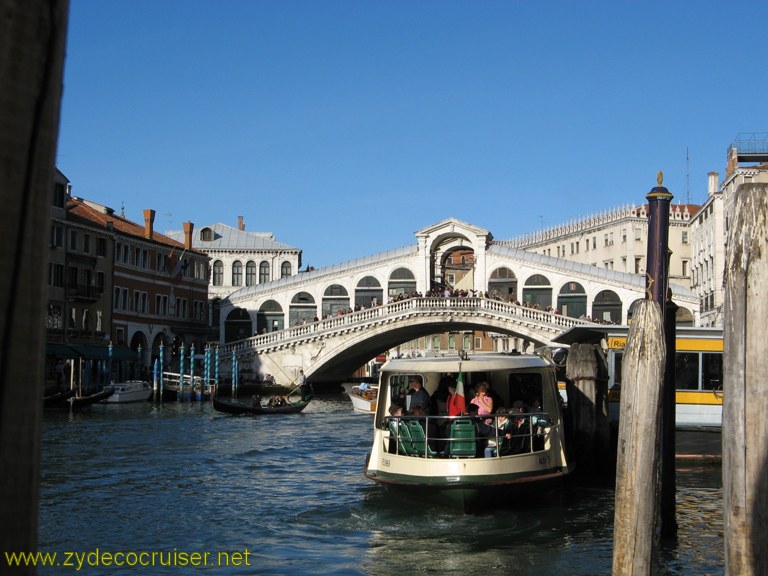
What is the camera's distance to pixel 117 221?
33.5 metres

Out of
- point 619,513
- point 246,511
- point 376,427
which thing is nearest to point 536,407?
point 376,427

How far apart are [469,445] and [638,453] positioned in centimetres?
407

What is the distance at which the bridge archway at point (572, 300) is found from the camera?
113ft

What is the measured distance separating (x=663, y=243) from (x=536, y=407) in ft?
9.05

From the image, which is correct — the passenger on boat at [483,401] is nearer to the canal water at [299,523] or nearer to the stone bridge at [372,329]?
Result: the canal water at [299,523]

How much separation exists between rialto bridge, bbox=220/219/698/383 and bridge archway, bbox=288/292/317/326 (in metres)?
0.04

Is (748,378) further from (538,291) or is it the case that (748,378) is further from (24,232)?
(538,291)

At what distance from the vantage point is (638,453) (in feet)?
15.7

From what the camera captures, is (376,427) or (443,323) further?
(443,323)

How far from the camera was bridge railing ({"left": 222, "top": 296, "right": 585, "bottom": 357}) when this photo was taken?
102 feet

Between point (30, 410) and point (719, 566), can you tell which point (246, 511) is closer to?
point (719, 566)

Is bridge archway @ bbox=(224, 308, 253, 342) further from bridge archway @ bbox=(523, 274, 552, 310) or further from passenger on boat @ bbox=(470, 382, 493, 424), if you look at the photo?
passenger on boat @ bbox=(470, 382, 493, 424)

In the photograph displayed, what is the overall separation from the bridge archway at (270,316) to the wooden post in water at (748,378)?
33.2m

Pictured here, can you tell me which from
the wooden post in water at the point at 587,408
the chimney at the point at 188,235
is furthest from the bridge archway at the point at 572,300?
the wooden post in water at the point at 587,408
